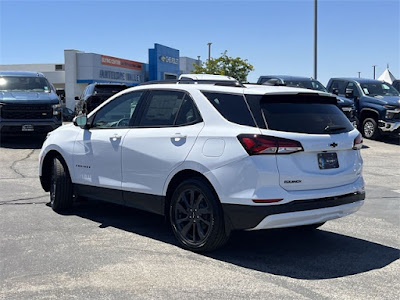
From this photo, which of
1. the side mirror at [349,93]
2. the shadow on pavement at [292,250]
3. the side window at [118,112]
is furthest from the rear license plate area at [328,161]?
the side mirror at [349,93]

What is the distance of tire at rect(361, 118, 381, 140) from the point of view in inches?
653

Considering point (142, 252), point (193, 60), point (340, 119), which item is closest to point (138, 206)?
point (142, 252)

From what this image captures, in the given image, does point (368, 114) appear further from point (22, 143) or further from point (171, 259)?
point (171, 259)

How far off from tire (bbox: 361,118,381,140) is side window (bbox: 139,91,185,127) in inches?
503

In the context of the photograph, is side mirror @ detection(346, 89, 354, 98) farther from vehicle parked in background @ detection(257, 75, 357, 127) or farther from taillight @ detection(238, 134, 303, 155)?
taillight @ detection(238, 134, 303, 155)

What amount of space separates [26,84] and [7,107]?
1.58 meters

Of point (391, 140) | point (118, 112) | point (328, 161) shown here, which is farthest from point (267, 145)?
point (391, 140)

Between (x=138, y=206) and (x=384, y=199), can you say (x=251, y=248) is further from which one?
(x=384, y=199)

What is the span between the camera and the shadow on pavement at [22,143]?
46.4 ft

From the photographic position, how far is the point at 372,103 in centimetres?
1653

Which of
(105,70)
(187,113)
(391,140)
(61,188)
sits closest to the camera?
(187,113)

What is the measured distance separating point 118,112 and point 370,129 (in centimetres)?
1290

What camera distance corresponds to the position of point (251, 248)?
512cm

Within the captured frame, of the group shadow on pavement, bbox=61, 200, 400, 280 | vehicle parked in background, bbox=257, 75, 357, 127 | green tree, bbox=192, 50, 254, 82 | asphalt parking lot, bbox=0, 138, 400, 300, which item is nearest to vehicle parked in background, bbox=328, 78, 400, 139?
vehicle parked in background, bbox=257, 75, 357, 127
